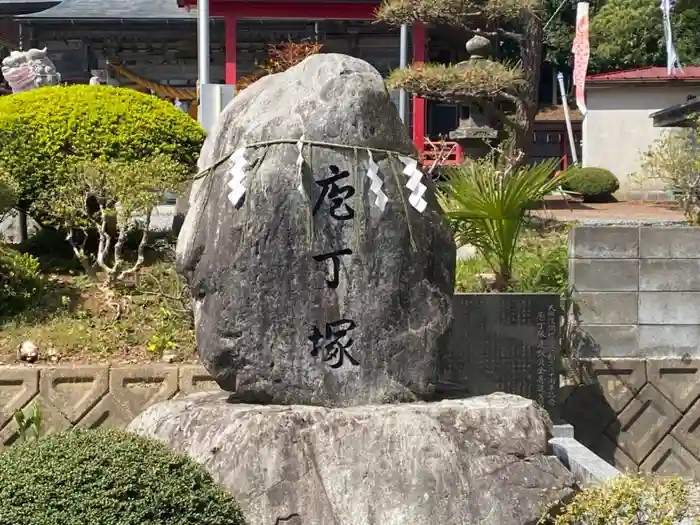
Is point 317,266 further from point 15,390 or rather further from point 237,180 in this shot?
point 15,390

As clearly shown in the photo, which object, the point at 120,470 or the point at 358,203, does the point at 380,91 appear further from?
the point at 120,470

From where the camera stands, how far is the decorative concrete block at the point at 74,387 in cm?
704

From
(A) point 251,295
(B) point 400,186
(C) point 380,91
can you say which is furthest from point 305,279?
(C) point 380,91

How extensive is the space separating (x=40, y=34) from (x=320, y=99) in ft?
69.4

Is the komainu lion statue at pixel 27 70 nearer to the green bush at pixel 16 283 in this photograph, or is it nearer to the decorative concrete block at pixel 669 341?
the green bush at pixel 16 283

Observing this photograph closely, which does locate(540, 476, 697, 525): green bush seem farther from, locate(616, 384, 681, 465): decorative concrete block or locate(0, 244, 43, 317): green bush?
locate(0, 244, 43, 317): green bush

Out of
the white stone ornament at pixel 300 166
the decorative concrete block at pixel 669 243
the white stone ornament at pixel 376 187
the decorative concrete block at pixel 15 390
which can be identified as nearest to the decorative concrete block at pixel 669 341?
the decorative concrete block at pixel 669 243

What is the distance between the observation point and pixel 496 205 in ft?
25.1

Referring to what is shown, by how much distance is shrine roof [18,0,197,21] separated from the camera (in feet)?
74.7

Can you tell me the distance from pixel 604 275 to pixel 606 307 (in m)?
0.26

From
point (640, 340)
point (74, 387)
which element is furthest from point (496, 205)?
point (74, 387)

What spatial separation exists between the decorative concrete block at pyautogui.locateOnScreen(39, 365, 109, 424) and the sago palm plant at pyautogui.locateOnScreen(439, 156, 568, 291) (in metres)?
3.03

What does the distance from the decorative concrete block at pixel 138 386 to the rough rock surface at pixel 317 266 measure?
7.51ft

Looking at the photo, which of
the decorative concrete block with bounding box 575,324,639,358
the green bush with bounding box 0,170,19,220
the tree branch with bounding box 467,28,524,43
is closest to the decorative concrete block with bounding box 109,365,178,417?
the green bush with bounding box 0,170,19,220
